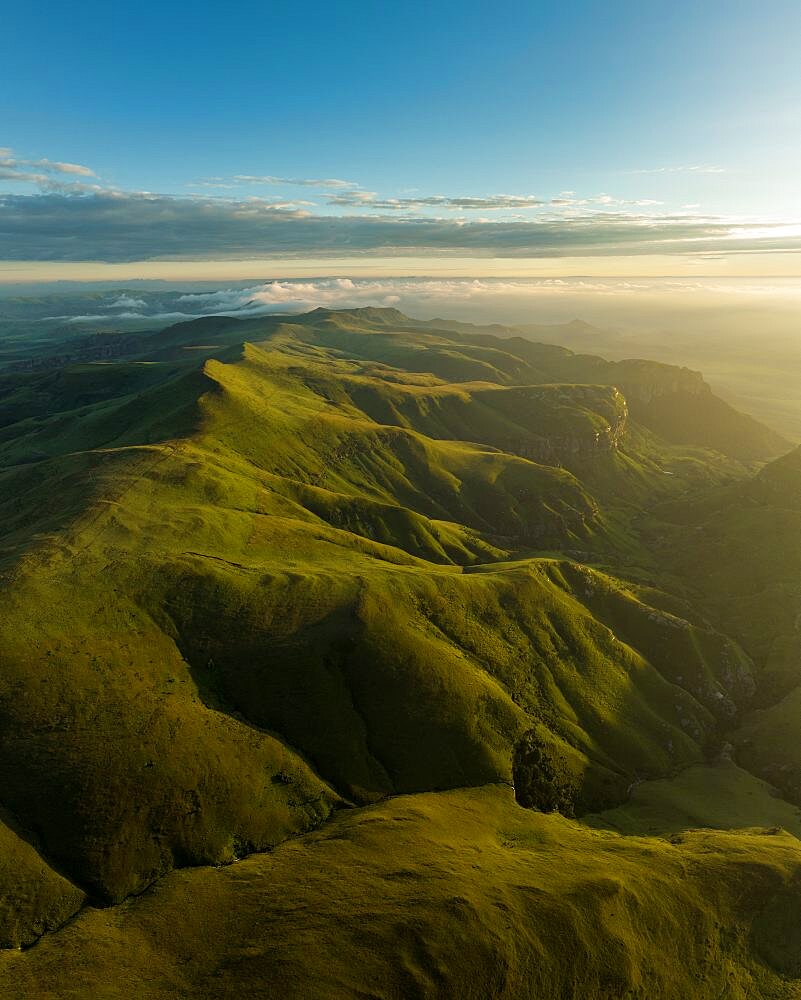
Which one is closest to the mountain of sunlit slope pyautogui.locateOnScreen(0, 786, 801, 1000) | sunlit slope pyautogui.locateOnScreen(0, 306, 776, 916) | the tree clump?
sunlit slope pyautogui.locateOnScreen(0, 786, 801, 1000)

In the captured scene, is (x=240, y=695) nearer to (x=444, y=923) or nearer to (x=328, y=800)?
(x=328, y=800)

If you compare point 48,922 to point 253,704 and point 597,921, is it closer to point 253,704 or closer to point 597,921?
point 253,704

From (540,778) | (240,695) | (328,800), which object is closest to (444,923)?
(328,800)

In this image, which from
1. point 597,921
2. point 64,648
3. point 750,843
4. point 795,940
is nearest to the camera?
point 597,921

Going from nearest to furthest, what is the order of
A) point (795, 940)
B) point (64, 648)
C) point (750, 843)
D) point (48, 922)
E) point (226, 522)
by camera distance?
point (48, 922)
point (795, 940)
point (64, 648)
point (750, 843)
point (226, 522)

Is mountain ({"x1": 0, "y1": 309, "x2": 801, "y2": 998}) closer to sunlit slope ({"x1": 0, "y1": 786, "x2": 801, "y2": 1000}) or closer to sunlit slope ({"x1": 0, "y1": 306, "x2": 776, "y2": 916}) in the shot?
sunlit slope ({"x1": 0, "y1": 786, "x2": 801, "y2": 1000})

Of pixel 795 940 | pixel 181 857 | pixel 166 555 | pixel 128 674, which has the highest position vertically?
pixel 166 555

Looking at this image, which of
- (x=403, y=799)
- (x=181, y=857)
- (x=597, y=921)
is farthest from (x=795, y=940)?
(x=181, y=857)

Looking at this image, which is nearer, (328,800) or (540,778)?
(328,800)
